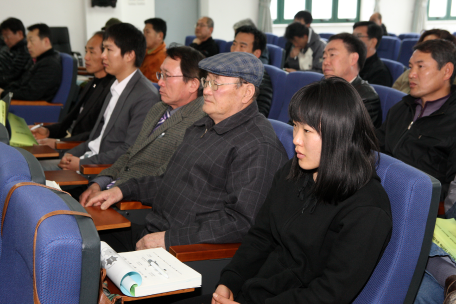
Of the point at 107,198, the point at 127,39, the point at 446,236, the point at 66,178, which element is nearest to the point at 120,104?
the point at 127,39

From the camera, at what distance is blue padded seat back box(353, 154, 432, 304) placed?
1.13 metres

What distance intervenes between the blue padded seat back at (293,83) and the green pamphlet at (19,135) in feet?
5.56

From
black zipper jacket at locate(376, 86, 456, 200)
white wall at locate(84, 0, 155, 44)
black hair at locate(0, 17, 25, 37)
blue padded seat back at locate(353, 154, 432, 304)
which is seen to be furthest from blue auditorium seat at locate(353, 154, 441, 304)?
white wall at locate(84, 0, 155, 44)

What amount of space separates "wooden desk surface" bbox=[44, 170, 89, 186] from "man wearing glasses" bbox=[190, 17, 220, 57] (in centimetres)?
430

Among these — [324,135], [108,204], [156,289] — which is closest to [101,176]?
[108,204]

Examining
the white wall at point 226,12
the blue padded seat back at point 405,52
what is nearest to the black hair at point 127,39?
the blue padded seat back at point 405,52

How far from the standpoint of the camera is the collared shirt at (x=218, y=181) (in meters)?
1.54

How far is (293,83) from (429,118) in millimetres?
1131

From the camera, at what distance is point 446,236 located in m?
1.55

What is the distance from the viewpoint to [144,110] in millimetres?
2543

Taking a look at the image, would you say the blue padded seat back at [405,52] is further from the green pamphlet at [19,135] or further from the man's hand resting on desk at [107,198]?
the man's hand resting on desk at [107,198]

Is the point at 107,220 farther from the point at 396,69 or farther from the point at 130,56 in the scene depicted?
the point at 396,69

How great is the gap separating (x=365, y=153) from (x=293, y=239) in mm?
318

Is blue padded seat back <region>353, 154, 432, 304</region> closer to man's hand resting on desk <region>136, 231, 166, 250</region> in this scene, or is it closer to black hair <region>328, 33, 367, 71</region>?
man's hand resting on desk <region>136, 231, 166, 250</region>
